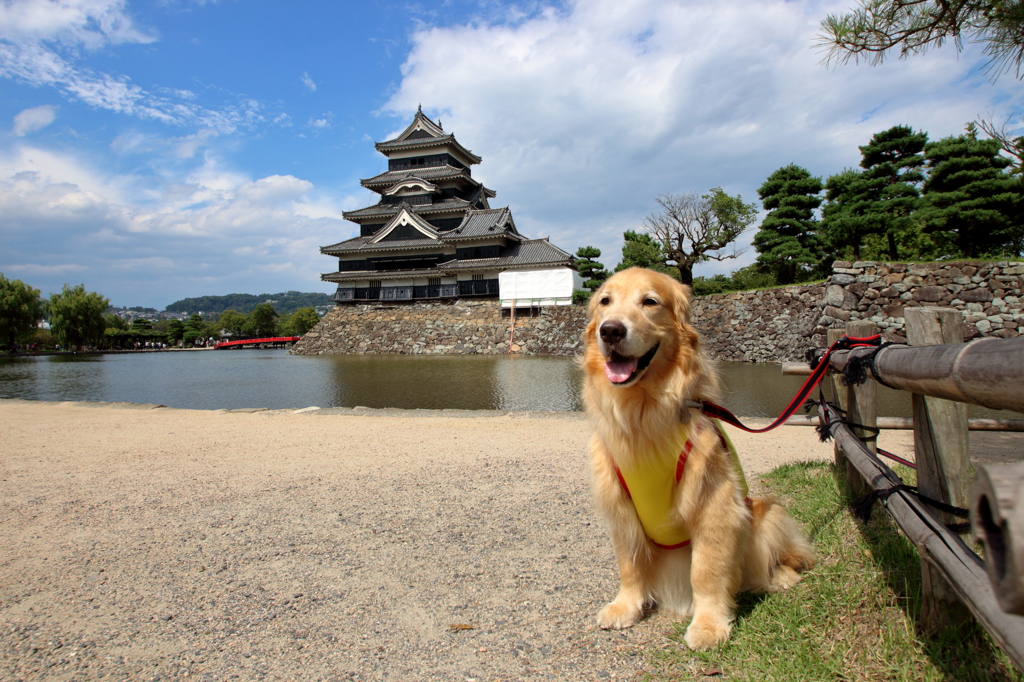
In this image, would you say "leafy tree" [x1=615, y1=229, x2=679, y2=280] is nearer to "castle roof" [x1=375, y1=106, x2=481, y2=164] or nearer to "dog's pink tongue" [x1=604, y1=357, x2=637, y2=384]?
"castle roof" [x1=375, y1=106, x2=481, y2=164]

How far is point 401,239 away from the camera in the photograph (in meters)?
35.4

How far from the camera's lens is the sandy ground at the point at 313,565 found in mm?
2025

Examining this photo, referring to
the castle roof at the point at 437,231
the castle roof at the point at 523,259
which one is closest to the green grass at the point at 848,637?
the castle roof at the point at 523,259

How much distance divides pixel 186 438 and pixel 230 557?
451cm

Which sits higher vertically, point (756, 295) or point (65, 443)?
point (756, 295)

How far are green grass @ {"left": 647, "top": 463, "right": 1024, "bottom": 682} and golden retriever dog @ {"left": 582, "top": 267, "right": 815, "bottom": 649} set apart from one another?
11cm

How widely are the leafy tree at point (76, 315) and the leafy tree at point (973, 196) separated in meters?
54.0

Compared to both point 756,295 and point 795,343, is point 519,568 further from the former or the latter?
point 756,295

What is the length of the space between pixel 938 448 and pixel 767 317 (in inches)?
742

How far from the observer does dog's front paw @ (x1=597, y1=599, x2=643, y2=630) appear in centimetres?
214

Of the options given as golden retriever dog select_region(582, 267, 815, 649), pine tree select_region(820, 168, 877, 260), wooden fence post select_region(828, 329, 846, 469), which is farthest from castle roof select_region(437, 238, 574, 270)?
golden retriever dog select_region(582, 267, 815, 649)

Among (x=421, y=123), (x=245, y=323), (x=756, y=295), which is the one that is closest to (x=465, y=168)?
(x=421, y=123)

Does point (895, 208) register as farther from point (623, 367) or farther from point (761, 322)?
point (623, 367)

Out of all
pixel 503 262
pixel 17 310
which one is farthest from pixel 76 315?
pixel 503 262
